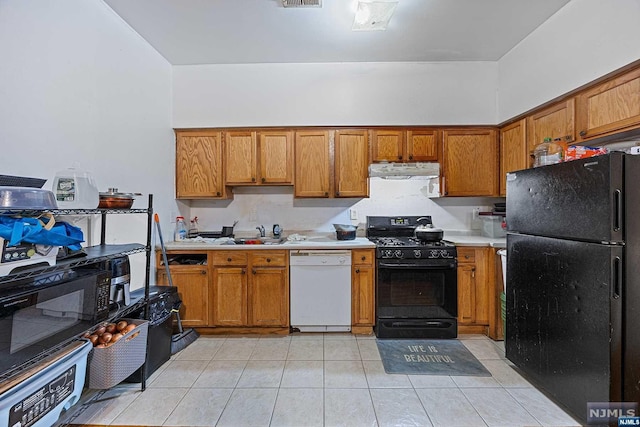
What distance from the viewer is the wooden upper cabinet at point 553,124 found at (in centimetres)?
215

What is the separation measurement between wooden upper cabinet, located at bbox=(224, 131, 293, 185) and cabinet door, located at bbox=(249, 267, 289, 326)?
98cm

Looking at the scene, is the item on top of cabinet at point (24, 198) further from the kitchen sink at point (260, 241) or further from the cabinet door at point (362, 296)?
the cabinet door at point (362, 296)

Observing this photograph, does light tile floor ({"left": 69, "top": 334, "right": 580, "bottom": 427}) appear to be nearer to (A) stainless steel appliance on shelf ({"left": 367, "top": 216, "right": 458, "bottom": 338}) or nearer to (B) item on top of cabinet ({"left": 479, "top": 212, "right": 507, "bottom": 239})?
(A) stainless steel appliance on shelf ({"left": 367, "top": 216, "right": 458, "bottom": 338})

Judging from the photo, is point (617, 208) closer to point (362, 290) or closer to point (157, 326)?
point (362, 290)

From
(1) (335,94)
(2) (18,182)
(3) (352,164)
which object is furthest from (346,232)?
(2) (18,182)

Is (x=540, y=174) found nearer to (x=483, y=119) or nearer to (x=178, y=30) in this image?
(x=483, y=119)

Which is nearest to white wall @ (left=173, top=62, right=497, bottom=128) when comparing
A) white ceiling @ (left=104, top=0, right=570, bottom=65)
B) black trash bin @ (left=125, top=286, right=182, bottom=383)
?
white ceiling @ (left=104, top=0, right=570, bottom=65)

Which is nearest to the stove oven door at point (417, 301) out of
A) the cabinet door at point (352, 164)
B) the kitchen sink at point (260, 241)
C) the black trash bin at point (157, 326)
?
the cabinet door at point (352, 164)

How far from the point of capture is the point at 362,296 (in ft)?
8.96

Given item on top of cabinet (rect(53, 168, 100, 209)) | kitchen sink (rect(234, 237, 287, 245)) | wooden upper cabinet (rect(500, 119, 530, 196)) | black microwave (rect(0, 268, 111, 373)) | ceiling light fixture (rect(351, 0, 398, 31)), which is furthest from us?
kitchen sink (rect(234, 237, 287, 245))

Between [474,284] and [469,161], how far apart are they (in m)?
1.29

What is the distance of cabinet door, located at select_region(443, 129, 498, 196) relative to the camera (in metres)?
3.02

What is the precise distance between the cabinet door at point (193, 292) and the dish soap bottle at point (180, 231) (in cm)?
42

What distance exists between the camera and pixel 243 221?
3344 mm
